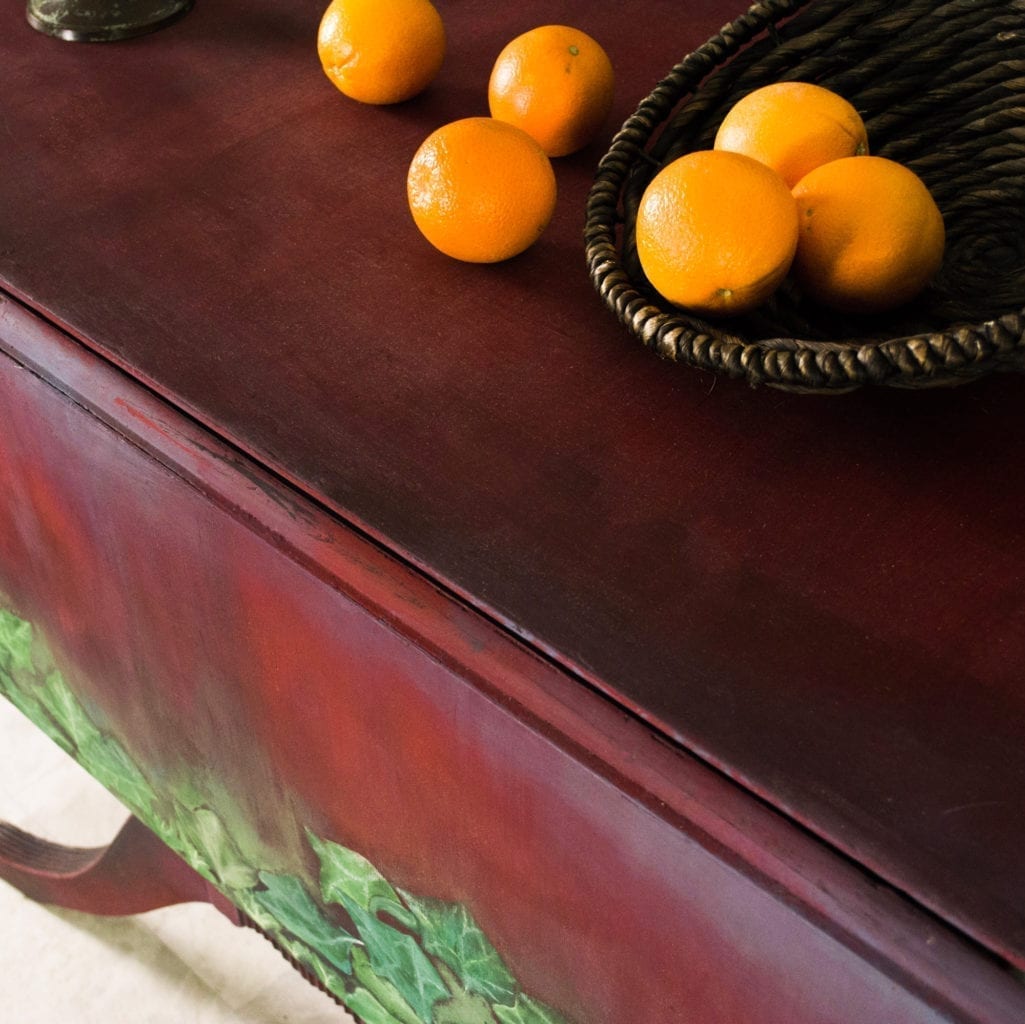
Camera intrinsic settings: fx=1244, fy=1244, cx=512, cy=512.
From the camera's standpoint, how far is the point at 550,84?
77 cm

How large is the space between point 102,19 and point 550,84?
41 centimetres

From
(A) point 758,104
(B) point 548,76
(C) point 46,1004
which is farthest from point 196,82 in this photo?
(C) point 46,1004

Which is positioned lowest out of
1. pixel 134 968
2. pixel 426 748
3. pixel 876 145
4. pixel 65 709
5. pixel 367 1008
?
pixel 134 968

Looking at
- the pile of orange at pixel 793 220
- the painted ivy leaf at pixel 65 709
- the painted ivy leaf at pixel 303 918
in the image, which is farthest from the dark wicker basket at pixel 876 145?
the painted ivy leaf at pixel 65 709

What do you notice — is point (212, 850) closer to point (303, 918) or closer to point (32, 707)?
point (303, 918)

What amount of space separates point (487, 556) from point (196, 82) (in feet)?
1.73

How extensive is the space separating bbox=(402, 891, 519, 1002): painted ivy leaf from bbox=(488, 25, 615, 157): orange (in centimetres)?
47

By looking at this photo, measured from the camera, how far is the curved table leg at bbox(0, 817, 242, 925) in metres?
1.16

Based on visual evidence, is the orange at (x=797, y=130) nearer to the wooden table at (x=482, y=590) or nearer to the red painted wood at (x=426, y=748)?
the wooden table at (x=482, y=590)

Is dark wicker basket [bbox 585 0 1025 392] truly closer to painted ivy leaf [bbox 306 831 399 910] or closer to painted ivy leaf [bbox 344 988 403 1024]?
painted ivy leaf [bbox 306 831 399 910]

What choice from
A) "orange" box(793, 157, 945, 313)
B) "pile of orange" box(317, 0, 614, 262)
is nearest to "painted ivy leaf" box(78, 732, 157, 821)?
"pile of orange" box(317, 0, 614, 262)

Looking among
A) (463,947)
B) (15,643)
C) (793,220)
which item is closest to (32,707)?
(15,643)

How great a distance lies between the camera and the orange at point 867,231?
61 cm

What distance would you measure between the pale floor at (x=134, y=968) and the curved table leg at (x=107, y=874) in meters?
0.04
